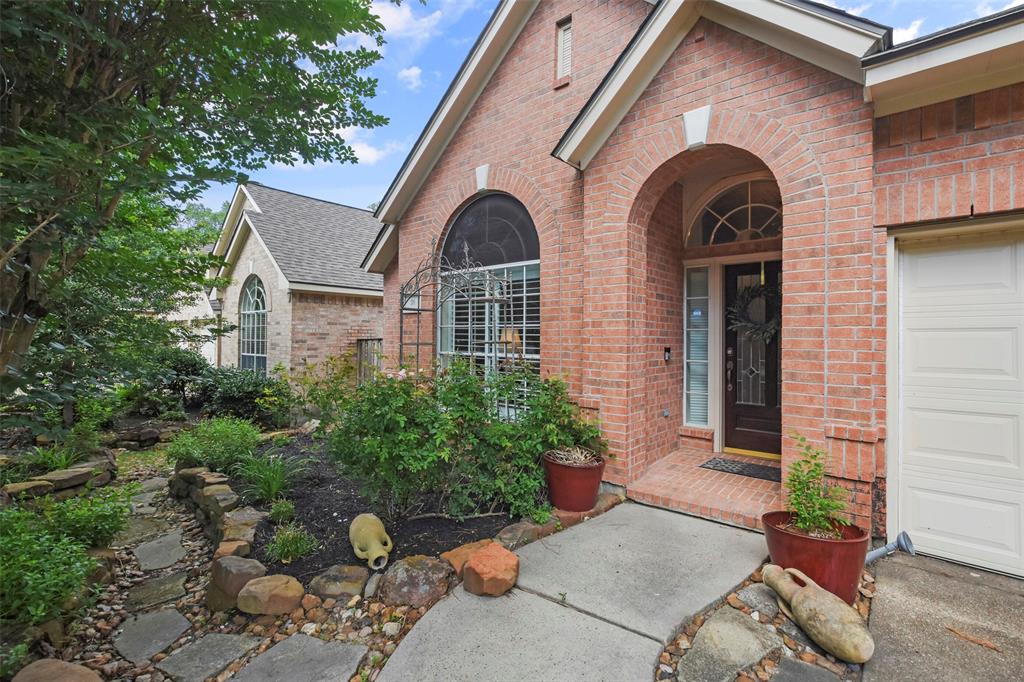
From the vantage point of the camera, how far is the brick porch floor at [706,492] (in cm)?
400

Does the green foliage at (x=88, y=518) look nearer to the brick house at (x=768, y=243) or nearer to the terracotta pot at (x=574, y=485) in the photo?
the terracotta pot at (x=574, y=485)

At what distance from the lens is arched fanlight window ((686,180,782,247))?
517 cm

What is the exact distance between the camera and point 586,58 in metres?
5.63

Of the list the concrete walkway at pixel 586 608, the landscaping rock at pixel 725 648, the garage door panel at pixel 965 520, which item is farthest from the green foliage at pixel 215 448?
the garage door panel at pixel 965 520

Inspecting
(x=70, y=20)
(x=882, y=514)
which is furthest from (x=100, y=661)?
(x=882, y=514)

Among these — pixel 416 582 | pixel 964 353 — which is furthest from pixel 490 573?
pixel 964 353

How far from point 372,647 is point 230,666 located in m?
0.78

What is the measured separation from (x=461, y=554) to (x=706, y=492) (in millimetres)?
2463

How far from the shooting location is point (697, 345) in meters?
5.73

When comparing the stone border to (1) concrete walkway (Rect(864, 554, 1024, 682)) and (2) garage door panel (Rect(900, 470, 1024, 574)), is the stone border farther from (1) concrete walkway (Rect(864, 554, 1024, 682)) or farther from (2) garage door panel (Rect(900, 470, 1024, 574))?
(2) garage door panel (Rect(900, 470, 1024, 574))

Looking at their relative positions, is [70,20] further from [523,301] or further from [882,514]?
[882,514]

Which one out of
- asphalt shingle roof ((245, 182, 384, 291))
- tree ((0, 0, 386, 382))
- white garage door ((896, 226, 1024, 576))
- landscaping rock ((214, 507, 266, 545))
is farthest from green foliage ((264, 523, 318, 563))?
asphalt shingle roof ((245, 182, 384, 291))

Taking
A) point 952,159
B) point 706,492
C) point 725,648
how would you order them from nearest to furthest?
point 725,648 < point 952,159 < point 706,492

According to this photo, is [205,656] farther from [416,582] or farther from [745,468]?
[745,468]
